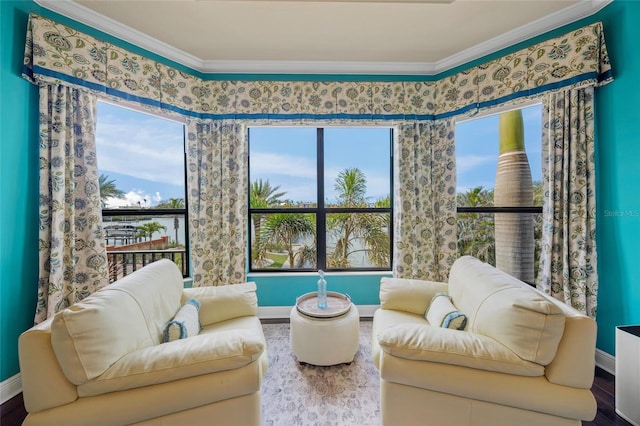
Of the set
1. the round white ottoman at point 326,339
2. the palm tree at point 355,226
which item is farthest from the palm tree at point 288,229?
the round white ottoman at point 326,339

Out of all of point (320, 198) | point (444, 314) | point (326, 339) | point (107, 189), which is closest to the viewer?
point (444, 314)

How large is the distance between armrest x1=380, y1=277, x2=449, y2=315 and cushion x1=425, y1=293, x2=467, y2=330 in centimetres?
7

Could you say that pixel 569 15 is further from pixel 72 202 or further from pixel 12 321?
pixel 12 321

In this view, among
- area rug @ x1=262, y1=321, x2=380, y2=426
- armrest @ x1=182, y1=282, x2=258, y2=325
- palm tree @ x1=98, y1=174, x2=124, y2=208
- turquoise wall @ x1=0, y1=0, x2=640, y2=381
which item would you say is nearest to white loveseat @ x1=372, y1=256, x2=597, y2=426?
area rug @ x1=262, y1=321, x2=380, y2=426

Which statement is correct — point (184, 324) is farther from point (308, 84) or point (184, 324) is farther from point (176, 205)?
point (308, 84)

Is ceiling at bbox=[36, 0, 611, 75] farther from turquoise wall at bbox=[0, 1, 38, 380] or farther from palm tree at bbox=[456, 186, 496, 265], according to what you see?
palm tree at bbox=[456, 186, 496, 265]

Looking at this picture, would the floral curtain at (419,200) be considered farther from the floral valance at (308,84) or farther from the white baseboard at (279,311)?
the white baseboard at (279,311)

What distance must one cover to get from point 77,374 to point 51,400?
15cm

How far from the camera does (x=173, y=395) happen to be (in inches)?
43.6

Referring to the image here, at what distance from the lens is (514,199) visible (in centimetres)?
255

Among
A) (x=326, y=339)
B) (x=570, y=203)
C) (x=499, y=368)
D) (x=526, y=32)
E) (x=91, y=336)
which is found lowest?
(x=326, y=339)

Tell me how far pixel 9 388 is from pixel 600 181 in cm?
470

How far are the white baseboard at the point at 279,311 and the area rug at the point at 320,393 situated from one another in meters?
0.72

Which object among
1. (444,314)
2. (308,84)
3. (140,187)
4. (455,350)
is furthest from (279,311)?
(308,84)
